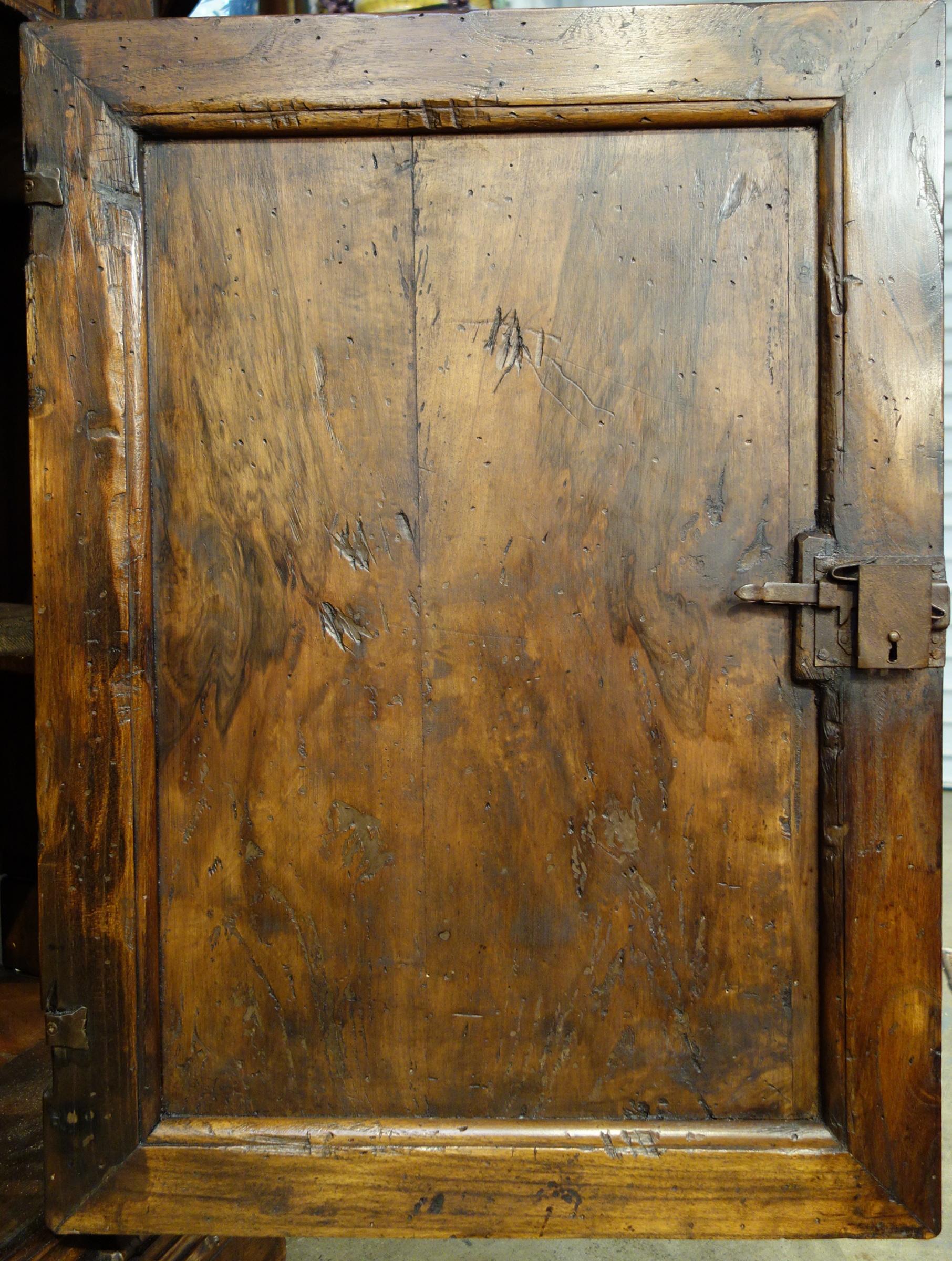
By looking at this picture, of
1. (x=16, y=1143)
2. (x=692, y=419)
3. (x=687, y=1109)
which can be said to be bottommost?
(x=16, y=1143)

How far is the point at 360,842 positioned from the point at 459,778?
0.11 m

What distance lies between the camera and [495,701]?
2.56 ft

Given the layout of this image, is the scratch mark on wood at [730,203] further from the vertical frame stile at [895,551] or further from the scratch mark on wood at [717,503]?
the scratch mark on wood at [717,503]

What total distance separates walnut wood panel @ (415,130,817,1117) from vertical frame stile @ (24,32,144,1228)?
0.92 feet

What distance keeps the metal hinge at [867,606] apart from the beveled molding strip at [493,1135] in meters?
0.44

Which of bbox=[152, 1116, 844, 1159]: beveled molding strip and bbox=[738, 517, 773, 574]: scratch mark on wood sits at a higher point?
bbox=[738, 517, 773, 574]: scratch mark on wood

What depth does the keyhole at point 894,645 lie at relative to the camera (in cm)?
75

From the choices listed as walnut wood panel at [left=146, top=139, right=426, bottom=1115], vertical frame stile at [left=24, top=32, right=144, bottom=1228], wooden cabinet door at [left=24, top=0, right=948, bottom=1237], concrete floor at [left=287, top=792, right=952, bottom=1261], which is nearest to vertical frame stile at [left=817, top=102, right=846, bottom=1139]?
wooden cabinet door at [left=24, top=0, right=948, bottom=1237]

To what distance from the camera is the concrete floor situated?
1.12m

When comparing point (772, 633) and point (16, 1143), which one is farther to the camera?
point (16, 1143)

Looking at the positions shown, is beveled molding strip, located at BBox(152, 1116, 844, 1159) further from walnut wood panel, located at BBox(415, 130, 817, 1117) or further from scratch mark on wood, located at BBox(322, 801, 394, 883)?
scratch mark on wood, located at BBox(322, 801, 394, 883)

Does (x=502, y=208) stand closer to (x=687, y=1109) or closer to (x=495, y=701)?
(x=495, y=701)

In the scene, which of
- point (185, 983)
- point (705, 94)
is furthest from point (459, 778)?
point (705, 94)

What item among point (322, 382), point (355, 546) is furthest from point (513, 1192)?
point (322, 382)
